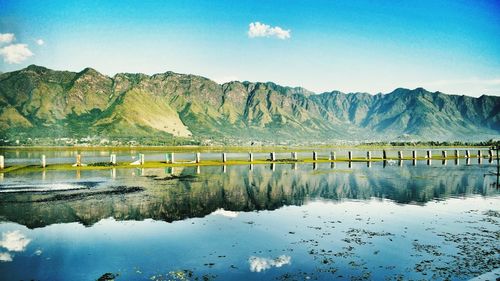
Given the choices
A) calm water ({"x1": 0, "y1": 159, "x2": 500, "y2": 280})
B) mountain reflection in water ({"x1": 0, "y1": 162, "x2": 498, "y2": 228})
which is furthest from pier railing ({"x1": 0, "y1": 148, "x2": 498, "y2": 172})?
calm water ({"x1": 0, "y1": 159, "x2": 500, "y2": 280})

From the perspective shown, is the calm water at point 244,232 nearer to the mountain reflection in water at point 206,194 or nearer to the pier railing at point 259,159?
the mountain reflection in water at point 206,194

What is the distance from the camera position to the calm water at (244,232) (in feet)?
63.7

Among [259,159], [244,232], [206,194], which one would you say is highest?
[206,194]

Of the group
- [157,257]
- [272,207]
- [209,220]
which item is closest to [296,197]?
[272,207]

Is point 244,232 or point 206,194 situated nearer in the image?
point 244,232

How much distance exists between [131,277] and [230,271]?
475cm

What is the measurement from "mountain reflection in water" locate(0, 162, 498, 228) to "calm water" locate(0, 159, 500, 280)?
18cm

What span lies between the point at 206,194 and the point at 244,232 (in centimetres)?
1636

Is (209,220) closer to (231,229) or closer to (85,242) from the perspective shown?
(231,229)

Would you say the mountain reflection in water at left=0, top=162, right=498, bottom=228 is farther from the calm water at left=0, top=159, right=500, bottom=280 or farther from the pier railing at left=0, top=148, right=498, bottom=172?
the pier railing at left=0, top=148, right=498, bottom=172

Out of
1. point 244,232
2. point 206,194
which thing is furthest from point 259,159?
point 244,232

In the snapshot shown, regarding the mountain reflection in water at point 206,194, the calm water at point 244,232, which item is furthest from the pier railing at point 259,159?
the calm water at point 244,232

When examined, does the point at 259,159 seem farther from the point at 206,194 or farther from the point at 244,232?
the point at 244,232

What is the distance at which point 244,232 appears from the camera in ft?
89.5
